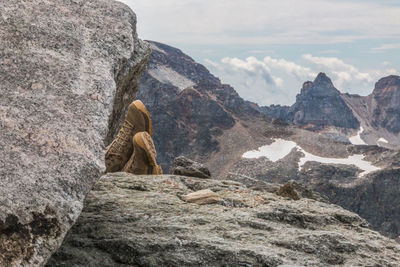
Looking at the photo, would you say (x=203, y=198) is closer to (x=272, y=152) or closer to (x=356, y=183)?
(x=356, y=183)

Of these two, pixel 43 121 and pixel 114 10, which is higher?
pixel 114 10

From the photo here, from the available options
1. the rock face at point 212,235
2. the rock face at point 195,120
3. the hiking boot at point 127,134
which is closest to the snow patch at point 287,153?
the rock face at point 195,120

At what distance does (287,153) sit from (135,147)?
333ft

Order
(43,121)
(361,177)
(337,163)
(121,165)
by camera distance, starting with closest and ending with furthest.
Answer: (43,121), (121,165), (361,177), (337,163)

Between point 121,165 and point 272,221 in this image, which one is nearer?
point 272,221

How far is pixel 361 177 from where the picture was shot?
3615 inches

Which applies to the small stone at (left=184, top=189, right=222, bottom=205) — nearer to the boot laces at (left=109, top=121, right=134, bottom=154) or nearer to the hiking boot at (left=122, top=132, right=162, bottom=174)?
the hiking boot at (left=122, top=132, right=162, bottom=174)

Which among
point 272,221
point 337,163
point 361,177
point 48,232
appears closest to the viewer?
point 48,232

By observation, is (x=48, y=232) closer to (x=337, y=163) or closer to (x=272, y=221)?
(x=272, y=221)

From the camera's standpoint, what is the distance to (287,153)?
111 m

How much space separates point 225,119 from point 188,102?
1372 cm

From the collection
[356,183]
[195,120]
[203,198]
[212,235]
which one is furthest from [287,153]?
[212,235]

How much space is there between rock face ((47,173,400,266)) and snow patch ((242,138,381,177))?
97428 millimetres

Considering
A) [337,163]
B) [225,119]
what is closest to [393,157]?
[337,163]
